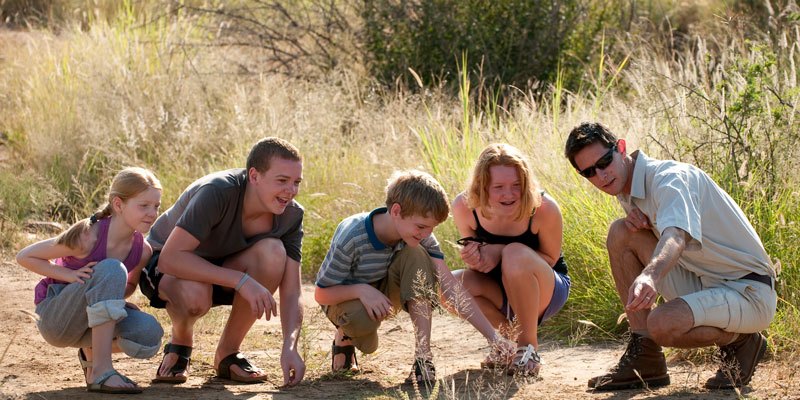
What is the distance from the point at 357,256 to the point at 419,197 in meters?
0.47

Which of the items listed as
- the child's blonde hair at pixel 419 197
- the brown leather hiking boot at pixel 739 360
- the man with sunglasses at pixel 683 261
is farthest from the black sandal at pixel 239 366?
the brown leather hiking boot at pixel 739 360

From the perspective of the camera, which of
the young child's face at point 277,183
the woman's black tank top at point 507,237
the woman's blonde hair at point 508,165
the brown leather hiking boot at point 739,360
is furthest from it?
the woman's black tank top at point 507,237

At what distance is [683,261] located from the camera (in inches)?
151

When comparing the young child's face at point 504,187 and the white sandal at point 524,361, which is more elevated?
the young child's face at point 504,187

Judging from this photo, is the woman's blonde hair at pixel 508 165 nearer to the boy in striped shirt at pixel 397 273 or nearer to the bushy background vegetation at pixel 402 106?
the boy in striped shirt at pixel 397 273

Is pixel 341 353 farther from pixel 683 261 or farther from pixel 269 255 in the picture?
pixel 683 261

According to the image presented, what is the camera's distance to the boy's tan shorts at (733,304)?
11.9 feet

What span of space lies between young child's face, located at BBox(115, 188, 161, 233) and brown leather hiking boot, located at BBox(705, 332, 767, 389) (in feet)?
8.63

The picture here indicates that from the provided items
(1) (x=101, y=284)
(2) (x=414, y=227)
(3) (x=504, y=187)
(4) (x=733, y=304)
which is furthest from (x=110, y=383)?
(4) (x=733, y=304)

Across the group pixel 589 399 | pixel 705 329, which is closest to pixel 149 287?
pixel 589 399

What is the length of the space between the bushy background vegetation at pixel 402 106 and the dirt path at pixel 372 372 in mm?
468

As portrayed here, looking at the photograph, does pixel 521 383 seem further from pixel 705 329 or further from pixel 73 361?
pixel 73 361

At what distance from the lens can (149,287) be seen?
4254 millimetres

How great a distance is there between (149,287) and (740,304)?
2.77 m
